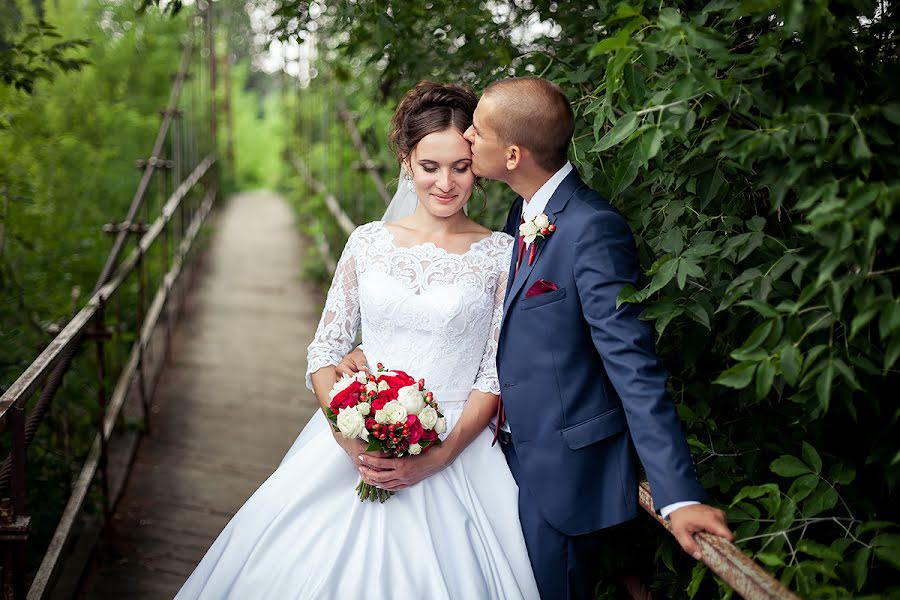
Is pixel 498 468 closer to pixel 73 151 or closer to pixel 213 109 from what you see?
pixel 73 151

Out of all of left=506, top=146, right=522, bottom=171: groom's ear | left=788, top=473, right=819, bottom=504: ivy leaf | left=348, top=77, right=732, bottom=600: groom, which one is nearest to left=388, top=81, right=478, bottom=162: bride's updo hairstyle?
left=348, top=77, right=732, bottom=600: groom

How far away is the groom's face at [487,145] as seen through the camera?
222cm

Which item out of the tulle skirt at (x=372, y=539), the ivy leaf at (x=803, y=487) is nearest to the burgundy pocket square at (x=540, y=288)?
the tulle skirt at (x=372, y=539)

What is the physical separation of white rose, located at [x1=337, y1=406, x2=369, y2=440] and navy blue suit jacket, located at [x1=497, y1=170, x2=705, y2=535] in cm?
39

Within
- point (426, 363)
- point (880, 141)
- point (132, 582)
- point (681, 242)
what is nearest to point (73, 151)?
point (132, 582)

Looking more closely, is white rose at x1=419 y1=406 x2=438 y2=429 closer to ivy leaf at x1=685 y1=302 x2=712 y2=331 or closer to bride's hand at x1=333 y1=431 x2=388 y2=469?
bride's hand at x1=333 y1=431 x2=388 y2=469

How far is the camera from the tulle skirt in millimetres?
2129

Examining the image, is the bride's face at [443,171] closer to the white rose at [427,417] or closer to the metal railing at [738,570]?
the white rose at [427,417]

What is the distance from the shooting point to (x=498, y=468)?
239 cm

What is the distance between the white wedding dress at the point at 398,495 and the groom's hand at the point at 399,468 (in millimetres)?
40

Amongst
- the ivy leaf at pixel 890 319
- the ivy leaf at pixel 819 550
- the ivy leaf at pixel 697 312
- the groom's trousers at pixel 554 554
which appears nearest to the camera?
the ivy leaf at pixel 890 319

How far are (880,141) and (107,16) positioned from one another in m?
9.42

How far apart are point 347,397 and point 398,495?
1.04 ft

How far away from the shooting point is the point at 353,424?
2104 millimetres
